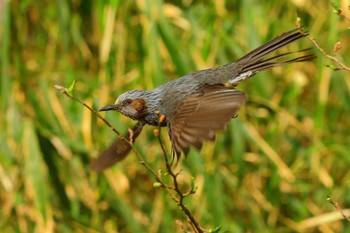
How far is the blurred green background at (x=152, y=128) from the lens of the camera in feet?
12.6

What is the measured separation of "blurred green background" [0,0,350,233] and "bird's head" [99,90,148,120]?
42.9 inches

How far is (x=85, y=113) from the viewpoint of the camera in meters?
3.92

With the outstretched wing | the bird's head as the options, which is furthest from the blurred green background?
the outstretched wing

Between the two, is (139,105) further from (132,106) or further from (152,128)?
(152,128)

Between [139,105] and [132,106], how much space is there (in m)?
0.03

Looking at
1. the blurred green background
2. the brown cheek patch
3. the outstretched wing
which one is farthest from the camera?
the blurred green background

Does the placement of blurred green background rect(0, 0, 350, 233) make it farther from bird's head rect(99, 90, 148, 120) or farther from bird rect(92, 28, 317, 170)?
bird's head rect(99, 90, 148, 120)

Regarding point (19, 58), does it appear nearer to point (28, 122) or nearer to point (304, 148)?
point (28, 122)

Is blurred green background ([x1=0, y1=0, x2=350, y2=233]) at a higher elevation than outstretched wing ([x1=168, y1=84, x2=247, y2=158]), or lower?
lower

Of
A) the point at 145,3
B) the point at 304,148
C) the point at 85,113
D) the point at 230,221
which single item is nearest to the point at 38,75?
the point at 85,113

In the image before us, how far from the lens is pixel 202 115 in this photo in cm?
214

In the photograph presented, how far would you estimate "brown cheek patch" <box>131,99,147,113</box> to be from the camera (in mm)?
2439

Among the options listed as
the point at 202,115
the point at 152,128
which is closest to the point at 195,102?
the point at 202,115

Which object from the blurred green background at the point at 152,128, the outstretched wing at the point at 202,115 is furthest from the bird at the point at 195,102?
the blurred green background at the point at 152,128
